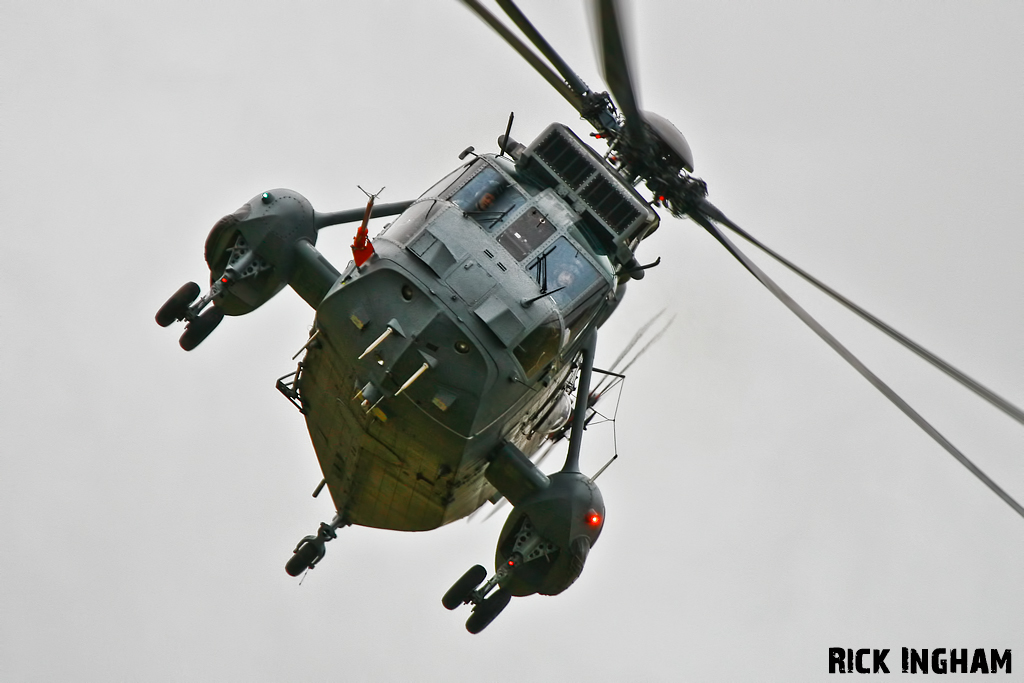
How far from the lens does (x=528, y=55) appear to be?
2112 centimetres

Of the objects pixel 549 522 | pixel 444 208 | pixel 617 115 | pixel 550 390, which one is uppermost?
pixel 617 115

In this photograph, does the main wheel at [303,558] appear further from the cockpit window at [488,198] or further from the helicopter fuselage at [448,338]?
the cockpit window at [488,198]

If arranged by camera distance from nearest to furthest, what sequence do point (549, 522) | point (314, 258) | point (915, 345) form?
1. point (915, 345)
2. point (549, 522)
3. point (314, 258)

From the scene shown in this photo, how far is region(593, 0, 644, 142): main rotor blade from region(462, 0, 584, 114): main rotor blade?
2.16 meters

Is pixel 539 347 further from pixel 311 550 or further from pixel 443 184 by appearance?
pixel 311 550

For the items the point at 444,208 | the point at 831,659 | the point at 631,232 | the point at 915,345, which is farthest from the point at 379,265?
the point at 831,659

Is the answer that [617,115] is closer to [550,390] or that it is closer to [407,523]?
[550,390]

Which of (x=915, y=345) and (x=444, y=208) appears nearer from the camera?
(x=915, y=345)

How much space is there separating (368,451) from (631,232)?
6.40 m

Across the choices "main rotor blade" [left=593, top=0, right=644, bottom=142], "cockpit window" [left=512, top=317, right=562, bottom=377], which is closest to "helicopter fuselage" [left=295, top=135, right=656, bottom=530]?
"cockpit window" [left=512, top=317, right=562, bottom=377]

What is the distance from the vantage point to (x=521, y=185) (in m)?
23.6

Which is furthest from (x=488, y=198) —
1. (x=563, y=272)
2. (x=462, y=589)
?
(x=462, y=589)

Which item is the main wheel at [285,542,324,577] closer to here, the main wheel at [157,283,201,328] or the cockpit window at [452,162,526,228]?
the main wheel at [157,283,201,328]

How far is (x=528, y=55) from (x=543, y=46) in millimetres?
403
